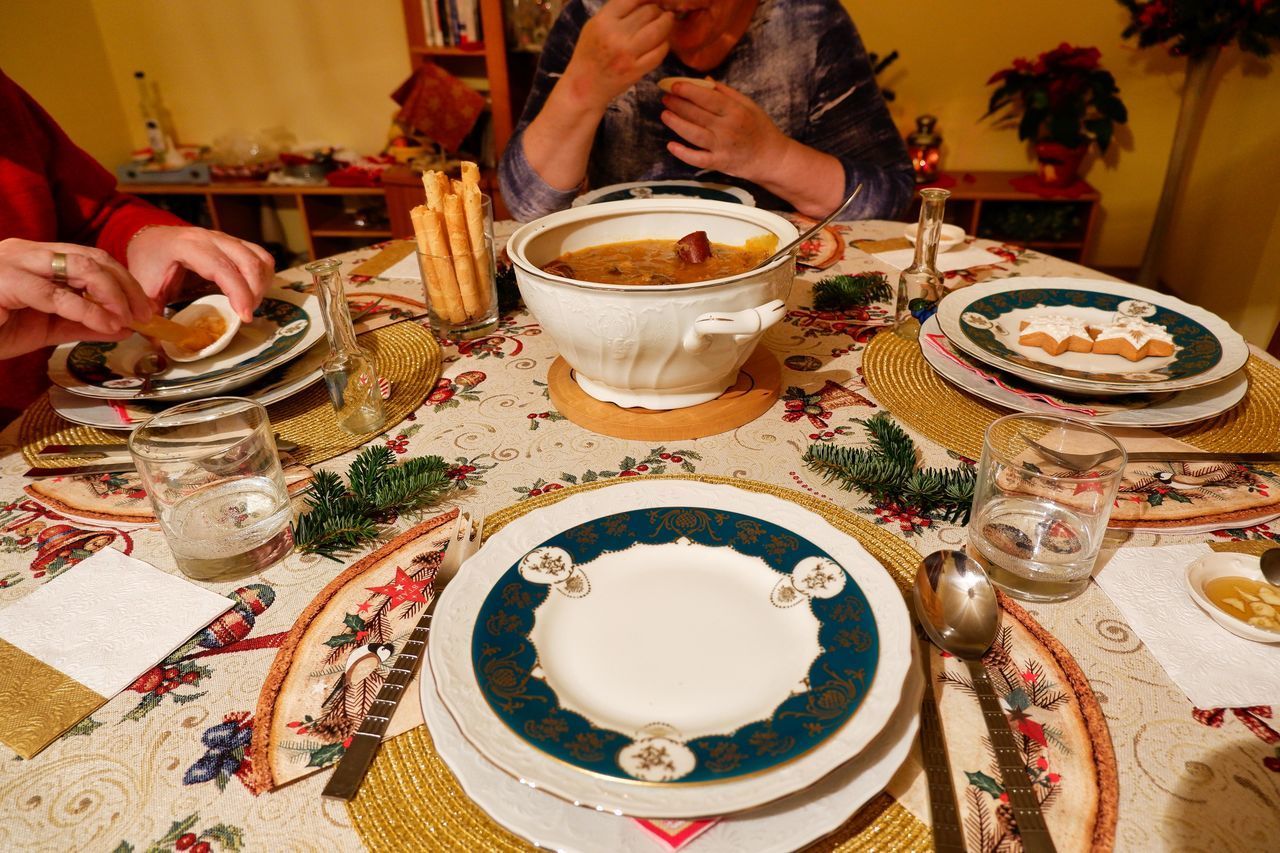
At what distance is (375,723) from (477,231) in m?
0.75

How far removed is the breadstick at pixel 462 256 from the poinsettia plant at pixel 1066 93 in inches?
123

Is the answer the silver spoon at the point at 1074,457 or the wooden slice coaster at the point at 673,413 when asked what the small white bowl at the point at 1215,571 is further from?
the wooden slice coaster at the point at 673,413

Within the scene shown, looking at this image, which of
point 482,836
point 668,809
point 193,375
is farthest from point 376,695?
point 193,375

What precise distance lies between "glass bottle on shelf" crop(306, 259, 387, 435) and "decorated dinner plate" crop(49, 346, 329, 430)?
A: 6 centimetres

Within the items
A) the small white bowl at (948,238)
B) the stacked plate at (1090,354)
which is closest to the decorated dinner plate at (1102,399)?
the stacked plate at (1090,354)

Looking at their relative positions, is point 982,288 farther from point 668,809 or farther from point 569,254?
point 668,809

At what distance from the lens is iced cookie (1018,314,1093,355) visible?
39.3 inches

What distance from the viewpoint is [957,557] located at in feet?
2.20

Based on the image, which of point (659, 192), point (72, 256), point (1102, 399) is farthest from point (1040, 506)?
point (72, 256)

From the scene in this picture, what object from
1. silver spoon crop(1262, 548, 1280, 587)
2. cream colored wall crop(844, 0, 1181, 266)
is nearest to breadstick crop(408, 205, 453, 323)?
silver spoon crop(1262, 548, 1280, 587)

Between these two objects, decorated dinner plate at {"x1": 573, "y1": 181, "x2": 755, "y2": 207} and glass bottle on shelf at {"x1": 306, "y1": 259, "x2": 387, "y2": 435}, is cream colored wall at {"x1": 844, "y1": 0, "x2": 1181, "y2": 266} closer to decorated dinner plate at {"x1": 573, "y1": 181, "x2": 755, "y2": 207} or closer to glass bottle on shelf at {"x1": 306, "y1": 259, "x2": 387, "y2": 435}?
decorated dinner plate at {"x1": 573, "y1": 181, "x2": 755, "y2": 207}

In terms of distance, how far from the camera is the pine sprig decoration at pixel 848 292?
1.24m

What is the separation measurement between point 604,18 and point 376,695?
1348 millimetres

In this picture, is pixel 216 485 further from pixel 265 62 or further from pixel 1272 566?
pixel 265 62
